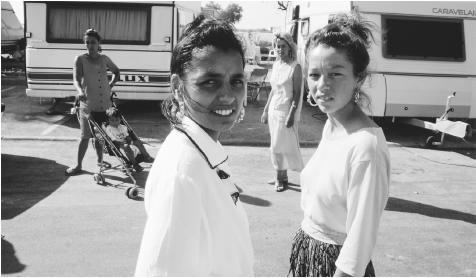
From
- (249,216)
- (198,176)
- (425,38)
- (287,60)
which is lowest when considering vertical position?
(249,216)

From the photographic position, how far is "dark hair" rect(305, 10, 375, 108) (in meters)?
2.13

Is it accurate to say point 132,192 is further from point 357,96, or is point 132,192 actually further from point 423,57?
point 423,57

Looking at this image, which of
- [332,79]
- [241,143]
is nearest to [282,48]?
[241,143]

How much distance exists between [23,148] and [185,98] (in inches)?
301

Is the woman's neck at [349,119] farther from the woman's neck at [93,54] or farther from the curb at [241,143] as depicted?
the curb at [241,143]

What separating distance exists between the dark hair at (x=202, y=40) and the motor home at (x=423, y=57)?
8.07 meters

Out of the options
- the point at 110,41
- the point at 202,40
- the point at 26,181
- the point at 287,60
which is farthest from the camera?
the point at 110,41

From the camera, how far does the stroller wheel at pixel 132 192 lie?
5.77 metres

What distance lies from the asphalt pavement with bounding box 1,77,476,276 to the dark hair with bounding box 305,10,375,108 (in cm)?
243

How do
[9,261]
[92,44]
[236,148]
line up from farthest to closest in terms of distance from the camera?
[236,148], [92,44], [9,261]

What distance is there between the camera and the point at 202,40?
1.44 metres

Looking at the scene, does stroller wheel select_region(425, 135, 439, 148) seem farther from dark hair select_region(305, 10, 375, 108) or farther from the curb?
dark hair select_region(305, 10, 375, 108)

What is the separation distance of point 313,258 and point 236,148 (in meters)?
6.43

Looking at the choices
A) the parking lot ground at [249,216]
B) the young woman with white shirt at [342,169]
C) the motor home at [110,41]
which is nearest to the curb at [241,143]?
the parking lot ground at [249,216]
